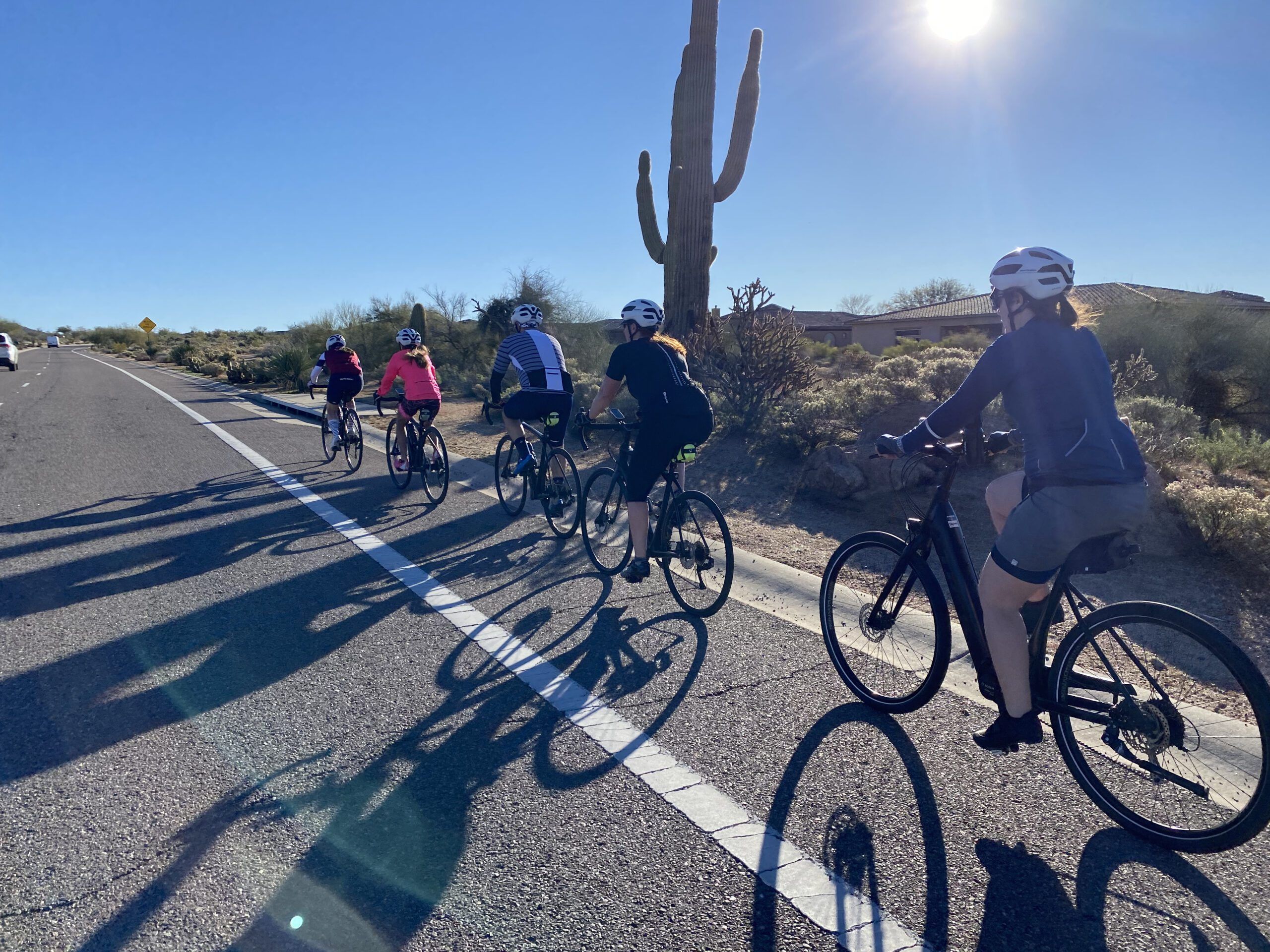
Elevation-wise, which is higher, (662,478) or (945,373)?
(945,373)

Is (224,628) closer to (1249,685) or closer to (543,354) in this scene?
(543,354)

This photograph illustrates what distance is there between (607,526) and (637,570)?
757 mm

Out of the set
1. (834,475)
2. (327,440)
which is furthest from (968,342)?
(327,440)

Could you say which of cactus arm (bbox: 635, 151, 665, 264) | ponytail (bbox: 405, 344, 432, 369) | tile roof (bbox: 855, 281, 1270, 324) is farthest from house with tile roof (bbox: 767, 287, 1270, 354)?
ponytail (bbox: 405, 344, 432, 369)

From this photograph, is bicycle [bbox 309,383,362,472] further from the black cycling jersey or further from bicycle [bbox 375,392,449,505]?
the black cycling jersey

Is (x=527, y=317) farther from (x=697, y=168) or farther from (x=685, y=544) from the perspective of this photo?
(x=697, y=168)

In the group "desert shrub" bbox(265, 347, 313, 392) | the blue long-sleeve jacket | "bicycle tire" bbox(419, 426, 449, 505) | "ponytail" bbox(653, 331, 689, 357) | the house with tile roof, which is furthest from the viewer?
the house with tile roof

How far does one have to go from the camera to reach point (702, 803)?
318 centimetres

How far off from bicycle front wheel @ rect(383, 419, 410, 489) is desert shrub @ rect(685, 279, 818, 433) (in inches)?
183

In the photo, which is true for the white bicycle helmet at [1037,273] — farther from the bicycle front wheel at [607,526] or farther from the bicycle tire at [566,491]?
the bicycle tire at [566,491]

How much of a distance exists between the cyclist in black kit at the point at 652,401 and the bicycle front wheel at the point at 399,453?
4319mm

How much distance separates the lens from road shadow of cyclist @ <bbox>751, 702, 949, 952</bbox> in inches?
100

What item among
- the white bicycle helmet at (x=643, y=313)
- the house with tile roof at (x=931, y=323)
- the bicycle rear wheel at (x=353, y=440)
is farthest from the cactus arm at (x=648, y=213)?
the house with tile roof at (x=931, y=323)

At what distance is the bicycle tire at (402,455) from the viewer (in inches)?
362
